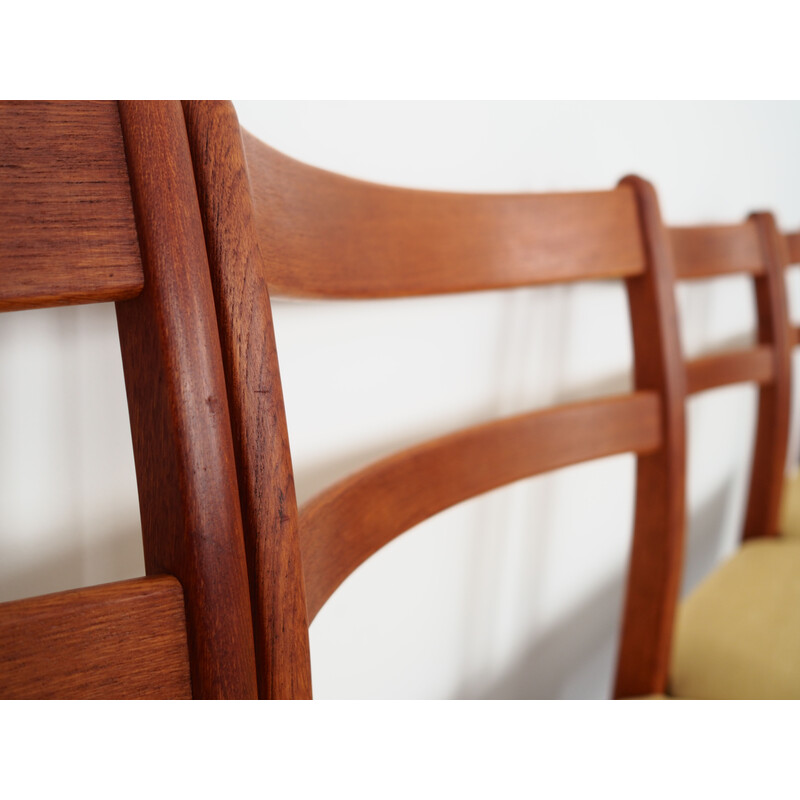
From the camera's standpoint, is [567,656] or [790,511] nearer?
[567,656]

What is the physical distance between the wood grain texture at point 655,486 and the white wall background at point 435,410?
0.25ft

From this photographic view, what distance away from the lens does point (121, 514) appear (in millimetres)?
213

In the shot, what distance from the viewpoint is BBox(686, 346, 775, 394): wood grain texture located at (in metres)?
0.45

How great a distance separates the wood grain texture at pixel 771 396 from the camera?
1.90 ft

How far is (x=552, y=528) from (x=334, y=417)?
0.25 m

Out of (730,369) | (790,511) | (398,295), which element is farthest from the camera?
(790,511)

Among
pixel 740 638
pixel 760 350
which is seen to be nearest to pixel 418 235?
pixel 740 638

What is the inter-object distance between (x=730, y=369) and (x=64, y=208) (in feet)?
1.57

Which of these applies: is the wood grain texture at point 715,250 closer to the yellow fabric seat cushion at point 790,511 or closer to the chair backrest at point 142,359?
the yellow fabric seat cushion at point 790,511

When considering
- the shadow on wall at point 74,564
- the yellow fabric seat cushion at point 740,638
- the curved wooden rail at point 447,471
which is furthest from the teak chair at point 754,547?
the shadow on wall at point 74,564

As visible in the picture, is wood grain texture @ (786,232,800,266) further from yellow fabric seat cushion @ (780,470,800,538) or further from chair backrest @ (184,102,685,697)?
chair backrest @ (184,102,685,697)

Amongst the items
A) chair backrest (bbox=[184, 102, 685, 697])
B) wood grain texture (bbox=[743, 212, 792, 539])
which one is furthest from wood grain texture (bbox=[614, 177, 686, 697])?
wood grain texture (bbox=[743, 212, 792, 539])

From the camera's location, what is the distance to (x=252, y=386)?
0.13m

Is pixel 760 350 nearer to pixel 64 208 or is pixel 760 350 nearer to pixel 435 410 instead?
pixel 435 410
